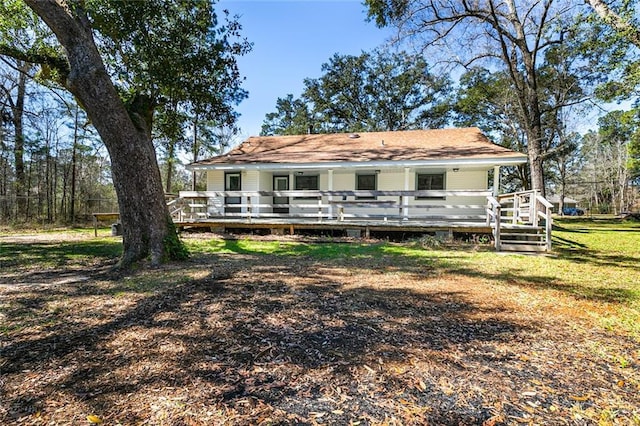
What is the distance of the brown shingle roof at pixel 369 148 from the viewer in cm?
1195

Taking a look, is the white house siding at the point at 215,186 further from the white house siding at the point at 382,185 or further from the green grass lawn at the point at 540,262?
the green grass lawn at the point at 540,262

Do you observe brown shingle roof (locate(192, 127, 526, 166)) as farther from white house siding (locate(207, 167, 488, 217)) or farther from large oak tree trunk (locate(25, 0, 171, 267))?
large oak tree trunk (locate(25, 0, 171, 267))

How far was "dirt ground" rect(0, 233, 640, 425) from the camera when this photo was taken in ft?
6.40

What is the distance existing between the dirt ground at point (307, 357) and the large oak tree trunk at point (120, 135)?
168 centimetres

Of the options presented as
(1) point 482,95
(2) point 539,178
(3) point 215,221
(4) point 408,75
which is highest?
(4) point 408,75

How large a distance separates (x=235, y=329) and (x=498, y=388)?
7.48ft

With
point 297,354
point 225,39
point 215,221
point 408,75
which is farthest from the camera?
point 408,75

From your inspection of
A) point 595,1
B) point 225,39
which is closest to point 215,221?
point 225,39

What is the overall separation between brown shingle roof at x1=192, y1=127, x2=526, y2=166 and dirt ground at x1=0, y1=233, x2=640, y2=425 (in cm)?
817

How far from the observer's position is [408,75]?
2595cm

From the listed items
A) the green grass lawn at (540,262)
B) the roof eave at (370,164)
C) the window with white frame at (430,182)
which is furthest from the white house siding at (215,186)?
the window with white frame at (430,182)

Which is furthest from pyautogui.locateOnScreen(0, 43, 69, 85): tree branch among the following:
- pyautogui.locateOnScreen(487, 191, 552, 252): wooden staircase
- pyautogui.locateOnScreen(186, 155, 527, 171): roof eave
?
pyautogui.locateOnScreen(487, 191, 552, 252): wooden staircase

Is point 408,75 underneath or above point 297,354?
above

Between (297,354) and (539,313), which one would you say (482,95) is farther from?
(297,354)
